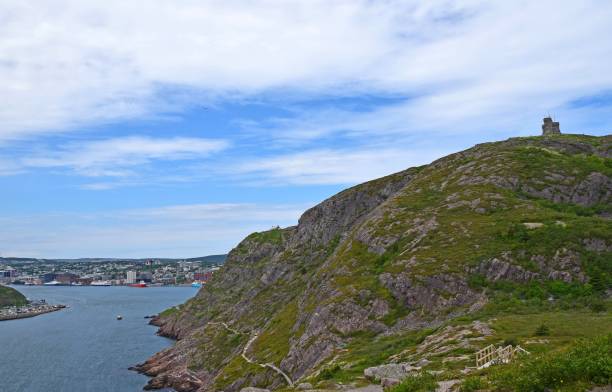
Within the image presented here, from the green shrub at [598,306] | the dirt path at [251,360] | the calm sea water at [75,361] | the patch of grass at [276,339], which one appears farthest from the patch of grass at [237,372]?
the green shrub at [598,306]

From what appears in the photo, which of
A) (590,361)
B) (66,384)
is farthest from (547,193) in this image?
(66,384)

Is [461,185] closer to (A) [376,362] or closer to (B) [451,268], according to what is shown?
(B) [451,268]

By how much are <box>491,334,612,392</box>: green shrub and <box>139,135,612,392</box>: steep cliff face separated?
105ft

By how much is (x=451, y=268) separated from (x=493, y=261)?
572 cm

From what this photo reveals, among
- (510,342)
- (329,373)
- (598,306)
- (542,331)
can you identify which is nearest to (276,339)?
(329,373)

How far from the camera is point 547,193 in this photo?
97375 millimetres

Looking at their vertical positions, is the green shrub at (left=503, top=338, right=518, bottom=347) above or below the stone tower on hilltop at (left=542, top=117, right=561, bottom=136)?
below

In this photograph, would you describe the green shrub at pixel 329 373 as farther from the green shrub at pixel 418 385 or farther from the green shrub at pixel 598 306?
the green shrub at pixel 598 306

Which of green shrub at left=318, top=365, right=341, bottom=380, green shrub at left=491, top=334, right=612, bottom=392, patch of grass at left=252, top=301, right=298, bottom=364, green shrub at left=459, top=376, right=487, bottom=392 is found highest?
green shrub at left=491, top=334, right=612, bottom=392

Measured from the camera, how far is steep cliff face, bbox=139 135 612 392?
7062 centimetres

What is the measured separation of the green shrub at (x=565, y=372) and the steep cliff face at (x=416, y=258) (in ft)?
105

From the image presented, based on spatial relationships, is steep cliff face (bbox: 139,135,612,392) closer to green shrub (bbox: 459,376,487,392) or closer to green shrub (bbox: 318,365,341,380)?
green shrub (bbox: 318,365,341,380)

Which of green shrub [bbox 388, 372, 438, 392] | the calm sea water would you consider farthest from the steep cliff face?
green shrub [bbox 388, 372, 438, 392]

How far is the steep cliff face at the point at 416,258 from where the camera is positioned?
232 ft
